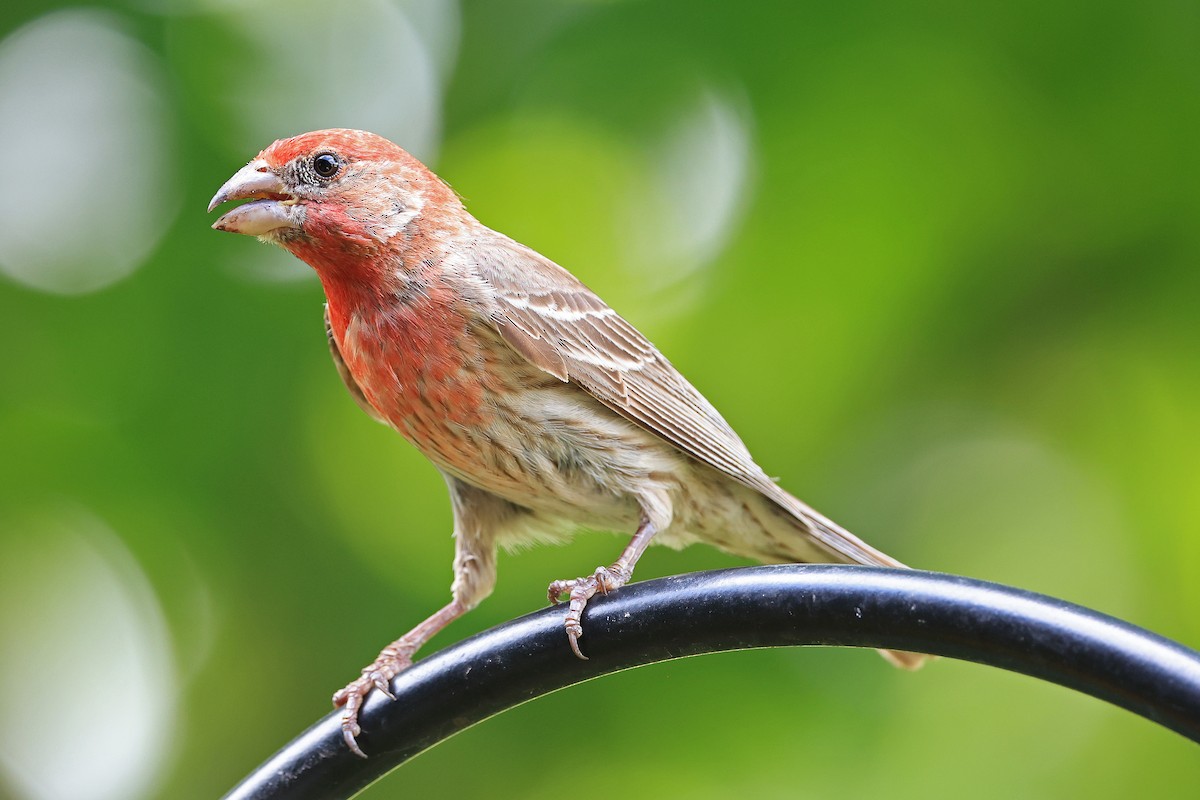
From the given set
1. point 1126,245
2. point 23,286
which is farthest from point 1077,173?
point 23,286

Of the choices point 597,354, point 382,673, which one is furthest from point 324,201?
point 382,673

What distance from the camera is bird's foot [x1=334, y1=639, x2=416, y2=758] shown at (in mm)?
2158

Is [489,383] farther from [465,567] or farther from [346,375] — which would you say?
[465,567]

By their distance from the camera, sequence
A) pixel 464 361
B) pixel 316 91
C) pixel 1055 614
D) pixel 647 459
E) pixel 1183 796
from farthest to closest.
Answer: pixel 316 91, pixel 1183 796, pixel 647 459, pixel 464 361, pixel 1055 614

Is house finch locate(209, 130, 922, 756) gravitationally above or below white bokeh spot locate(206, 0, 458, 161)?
below

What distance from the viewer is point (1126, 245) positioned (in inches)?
157

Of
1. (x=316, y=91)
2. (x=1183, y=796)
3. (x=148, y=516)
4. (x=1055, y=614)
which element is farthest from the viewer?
(x=316, y=91)

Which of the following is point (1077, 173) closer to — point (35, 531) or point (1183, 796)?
point (1183, 796)

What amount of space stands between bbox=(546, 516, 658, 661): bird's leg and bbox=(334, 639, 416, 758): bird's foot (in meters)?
0.36

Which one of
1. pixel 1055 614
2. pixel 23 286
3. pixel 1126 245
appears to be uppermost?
pixel 23 286

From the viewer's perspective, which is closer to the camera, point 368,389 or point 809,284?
point 368,389

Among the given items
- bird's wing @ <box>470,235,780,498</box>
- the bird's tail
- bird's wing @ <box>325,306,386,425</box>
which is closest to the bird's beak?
bird's wing @ <box>325,306,386,425</box>

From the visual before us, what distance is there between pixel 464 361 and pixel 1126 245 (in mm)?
2390

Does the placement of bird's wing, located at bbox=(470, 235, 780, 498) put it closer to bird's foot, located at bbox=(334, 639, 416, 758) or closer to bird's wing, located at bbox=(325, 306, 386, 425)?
bird's wing, located at bbox=(325, 306, 386, 425)
